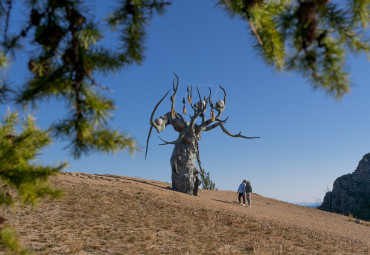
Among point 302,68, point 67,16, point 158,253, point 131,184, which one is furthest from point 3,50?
point 131,184

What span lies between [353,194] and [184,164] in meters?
26.7

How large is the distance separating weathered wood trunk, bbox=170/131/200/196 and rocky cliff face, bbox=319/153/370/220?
2335 cm

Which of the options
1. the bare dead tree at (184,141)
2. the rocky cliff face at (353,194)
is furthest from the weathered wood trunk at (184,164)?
the rocky cliff face at (353,194)

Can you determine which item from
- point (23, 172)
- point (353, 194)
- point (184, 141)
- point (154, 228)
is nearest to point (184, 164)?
point (184, 141)

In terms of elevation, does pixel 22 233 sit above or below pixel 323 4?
below

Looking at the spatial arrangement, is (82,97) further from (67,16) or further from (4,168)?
(4,168)

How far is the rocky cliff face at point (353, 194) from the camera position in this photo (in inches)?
1253

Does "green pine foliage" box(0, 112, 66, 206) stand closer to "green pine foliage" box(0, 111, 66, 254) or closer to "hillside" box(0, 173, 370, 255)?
"green pine foliage" box(0, 111, 66, 254)

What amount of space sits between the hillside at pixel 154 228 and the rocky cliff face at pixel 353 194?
20.6 meters

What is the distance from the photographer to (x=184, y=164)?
1575 cm

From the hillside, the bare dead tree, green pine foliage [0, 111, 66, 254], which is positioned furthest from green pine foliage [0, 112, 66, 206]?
the bare dead tree

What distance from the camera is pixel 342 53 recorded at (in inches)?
78.5

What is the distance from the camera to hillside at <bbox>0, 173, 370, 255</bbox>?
25.7 ft

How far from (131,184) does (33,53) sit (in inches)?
541
